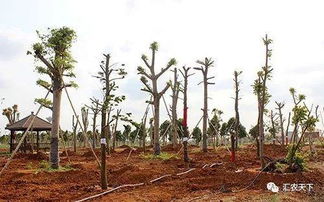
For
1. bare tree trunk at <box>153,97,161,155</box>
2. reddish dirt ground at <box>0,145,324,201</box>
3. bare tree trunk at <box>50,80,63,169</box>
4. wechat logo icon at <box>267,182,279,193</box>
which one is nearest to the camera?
reddish dirt ground at <box>0,145,324,201</box>

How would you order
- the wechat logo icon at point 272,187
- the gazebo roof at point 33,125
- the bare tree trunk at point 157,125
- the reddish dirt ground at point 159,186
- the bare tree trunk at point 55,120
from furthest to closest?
1. the gazebo roof at point 33,125
2. the bare tree trunk at point 157,125
3. the bare tree trunk at point 55,120
4. the wechat logo icon at point 272,187
5. the reddish dirt ground at point 159,186

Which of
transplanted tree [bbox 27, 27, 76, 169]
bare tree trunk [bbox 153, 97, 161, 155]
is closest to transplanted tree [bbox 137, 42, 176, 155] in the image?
bare tree trunk [bbox 153, 97, 161, 155]

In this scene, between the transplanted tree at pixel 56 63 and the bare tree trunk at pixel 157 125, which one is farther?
the bare tree trunk at pixel 157 125

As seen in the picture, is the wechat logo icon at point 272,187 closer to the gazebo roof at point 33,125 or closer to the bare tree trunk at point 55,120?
the bare tree trunk at point 55,120

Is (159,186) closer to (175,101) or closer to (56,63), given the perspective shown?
(56,63)

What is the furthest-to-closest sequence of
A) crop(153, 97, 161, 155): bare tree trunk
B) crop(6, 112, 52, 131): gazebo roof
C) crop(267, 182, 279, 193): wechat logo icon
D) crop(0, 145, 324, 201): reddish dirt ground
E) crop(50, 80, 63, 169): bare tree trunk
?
crop(6, 112, 52, 131): gazebo roof, crop(153, 97, 161, 155): bare tree trunk, crop(50, 80, 63, 169): bare tree trunk, crop(267, 182, 279, 193): wechat logo icon, crop(0, 145, 324, 201): reddish dirt ground

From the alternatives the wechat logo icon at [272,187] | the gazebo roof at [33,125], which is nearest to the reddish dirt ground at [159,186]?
the wechat logo icon at [272,187]

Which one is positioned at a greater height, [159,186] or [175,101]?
[175,101]

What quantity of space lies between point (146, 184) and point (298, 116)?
490 cm

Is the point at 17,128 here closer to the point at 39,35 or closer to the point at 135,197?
the point at 39,35

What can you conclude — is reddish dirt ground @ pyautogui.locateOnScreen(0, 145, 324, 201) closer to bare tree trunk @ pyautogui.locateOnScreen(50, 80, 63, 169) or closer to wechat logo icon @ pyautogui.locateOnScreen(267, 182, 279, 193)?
wechat logo icon @ pyautogui.locateOnScreen(267, 182, 279, 193)

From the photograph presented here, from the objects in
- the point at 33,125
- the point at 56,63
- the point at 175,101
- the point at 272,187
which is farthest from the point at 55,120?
the point at 175,101

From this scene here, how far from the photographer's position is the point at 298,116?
1160cm

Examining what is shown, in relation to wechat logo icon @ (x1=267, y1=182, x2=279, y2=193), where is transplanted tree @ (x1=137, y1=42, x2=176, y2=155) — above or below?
above
